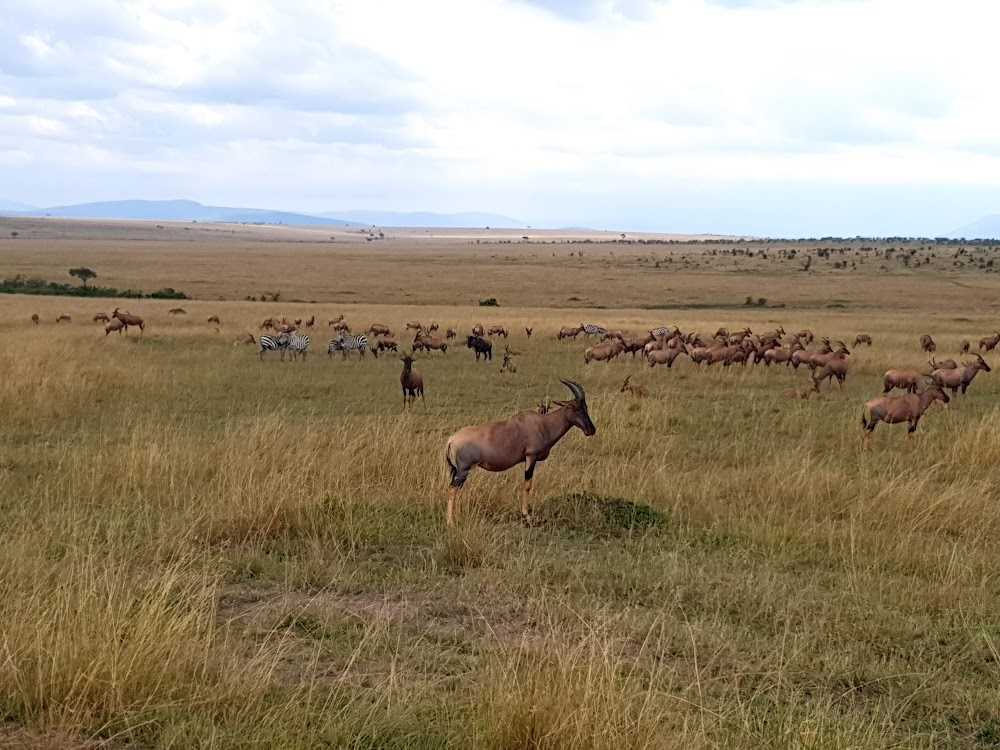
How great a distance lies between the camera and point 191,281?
5738 cm

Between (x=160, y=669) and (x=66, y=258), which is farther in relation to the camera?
(x=66, y=258)

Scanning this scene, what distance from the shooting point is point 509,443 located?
7.57 m

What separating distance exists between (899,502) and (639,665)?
15.3 feet

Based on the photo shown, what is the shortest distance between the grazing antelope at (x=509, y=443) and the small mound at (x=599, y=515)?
11.7 inches

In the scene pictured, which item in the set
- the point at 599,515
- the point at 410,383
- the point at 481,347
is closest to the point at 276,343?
the point at 481,347

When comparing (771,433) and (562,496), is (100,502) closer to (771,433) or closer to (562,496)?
(562,496)

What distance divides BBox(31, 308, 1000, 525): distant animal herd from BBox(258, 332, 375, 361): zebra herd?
0.03 meters

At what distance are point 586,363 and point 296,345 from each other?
7306 millimetres

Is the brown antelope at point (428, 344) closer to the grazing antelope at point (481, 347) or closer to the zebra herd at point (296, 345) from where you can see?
the grazing antelope at point (481, 347)

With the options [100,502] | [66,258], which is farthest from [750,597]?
[66,258]

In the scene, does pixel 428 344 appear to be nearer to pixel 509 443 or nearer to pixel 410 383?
pixel 410 383

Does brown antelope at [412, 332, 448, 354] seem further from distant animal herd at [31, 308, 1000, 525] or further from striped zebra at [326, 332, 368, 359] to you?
striped zebra at [326, 332, 368, 359]

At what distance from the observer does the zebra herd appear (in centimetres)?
2336

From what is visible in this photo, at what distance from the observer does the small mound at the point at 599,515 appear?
787 centimetres
